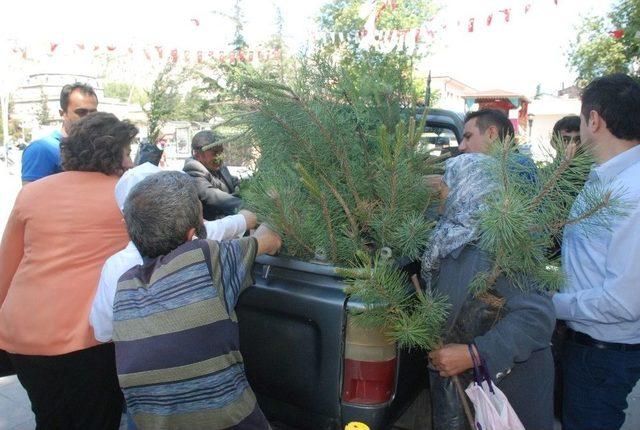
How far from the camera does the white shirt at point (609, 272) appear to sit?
5.88ft

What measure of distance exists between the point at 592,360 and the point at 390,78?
1.46m

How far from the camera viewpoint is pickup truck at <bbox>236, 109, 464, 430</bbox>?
6.01 feet

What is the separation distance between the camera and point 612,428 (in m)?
2.04

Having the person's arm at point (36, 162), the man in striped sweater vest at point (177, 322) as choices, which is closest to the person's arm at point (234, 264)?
the man in striped sweater vest at point (177, 322)

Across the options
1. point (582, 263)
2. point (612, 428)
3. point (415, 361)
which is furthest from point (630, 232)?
point (415, 361)

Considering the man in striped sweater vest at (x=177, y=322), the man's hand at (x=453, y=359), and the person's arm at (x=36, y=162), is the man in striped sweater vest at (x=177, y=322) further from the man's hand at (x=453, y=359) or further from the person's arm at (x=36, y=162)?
the person's arm at (x=36, y=162)

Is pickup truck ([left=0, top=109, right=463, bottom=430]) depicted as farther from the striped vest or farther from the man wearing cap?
the man wearing cap

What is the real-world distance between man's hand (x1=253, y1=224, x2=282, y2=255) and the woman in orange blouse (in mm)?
642

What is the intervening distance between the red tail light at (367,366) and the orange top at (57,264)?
105 centimetres

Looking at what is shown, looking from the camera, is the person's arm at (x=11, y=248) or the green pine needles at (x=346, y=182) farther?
the person's arm at (x=11, y=248)

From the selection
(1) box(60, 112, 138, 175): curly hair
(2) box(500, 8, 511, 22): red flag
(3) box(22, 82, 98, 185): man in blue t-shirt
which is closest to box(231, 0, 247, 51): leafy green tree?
(3) box(22, 82, 98, 185): man in blue t-shirt

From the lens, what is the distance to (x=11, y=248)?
2111 mm

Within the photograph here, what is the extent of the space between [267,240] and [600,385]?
148cm

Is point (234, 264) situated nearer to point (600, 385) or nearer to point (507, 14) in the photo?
point (600, 385)
